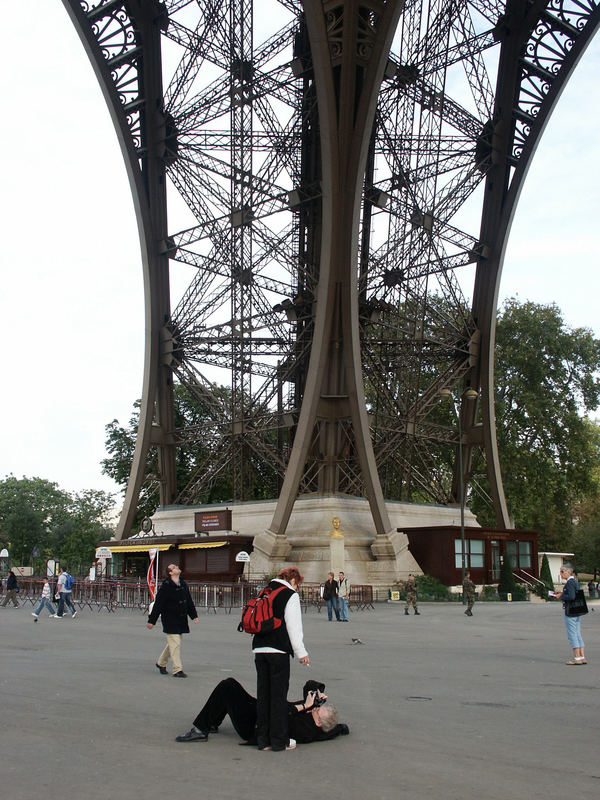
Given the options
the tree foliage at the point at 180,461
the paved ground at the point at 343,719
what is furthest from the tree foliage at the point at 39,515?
the paved ground at the point at 343,719

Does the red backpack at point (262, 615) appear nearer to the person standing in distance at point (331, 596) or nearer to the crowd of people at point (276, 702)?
the crowd of people at point (276, 702)

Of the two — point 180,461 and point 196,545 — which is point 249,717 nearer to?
point 196,545

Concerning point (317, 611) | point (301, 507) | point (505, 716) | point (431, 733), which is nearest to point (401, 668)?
point (505, 716)

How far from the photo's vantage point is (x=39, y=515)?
3708 inches

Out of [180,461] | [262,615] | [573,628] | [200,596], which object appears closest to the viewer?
[262,615]

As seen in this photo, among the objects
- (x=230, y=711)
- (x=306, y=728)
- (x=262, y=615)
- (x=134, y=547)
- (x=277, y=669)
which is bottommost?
(x=306, y=728)

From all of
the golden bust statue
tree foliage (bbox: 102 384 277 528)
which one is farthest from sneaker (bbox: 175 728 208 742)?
tree foliage (bbox: 102 384 277 528)

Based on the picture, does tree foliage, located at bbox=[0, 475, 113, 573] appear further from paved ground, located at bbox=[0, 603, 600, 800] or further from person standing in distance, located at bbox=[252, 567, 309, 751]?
person standing in distance, located at bbox=[252, 567, 309, 751]

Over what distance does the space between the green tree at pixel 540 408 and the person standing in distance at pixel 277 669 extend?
51.5m

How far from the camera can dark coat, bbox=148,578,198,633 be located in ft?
37.6

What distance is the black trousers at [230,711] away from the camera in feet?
24.0

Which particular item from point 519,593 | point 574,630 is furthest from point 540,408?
point 574,630

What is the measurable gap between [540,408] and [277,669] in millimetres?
52674

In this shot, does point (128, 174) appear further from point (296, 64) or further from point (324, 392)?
point (324, 392)
